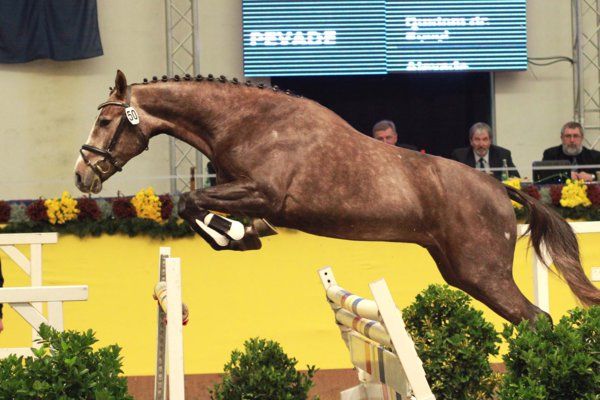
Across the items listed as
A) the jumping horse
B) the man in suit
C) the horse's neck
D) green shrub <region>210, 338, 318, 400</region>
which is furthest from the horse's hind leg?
the man in suit

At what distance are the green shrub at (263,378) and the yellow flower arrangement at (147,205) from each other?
1607 mm

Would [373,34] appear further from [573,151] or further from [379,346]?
[379,346]

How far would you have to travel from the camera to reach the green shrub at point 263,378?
4793 mm

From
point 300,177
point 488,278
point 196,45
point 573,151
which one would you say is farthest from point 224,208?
point 196,45

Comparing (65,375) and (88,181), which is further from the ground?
(88,181)

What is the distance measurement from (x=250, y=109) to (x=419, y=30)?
7.39 m

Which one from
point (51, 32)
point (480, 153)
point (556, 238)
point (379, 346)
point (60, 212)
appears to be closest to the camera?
point (379, 346)

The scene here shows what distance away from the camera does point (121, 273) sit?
6328 mm

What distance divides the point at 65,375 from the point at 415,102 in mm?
9742

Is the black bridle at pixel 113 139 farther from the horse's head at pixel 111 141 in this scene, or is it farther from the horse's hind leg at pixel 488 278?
the horse's hind leg at pixel 488 278

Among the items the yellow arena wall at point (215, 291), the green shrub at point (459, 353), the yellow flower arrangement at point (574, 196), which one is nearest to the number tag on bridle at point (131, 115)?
the green shrub at point (459, 353)

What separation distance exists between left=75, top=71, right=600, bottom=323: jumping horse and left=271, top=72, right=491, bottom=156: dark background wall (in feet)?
25.8

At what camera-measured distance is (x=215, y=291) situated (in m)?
6.36

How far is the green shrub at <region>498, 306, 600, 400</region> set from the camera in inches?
138
